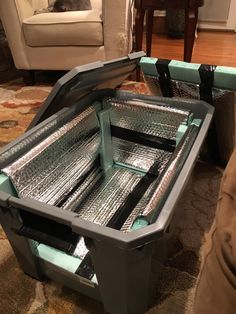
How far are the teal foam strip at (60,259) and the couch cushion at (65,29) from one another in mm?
1228

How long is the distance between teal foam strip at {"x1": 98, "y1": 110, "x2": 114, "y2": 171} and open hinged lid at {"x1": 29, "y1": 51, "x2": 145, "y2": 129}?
0.09 meters

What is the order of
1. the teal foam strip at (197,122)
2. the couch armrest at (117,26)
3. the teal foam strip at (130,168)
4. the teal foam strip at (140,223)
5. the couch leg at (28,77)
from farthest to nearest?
the couch leg at (28,77), the couch armrest at (117,26), the teal foam strip at (130,168), the teal foam strip at (197,122), the teal foam strip at (140,223)

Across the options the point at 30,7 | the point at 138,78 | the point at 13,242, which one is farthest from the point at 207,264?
the point at 30,7

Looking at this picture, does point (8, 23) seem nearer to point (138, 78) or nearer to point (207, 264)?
point (138, 78)

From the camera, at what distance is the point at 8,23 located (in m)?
1.58

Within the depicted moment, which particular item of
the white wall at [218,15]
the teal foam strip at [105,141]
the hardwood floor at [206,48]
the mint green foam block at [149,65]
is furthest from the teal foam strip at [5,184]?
the white wall at [218,15]

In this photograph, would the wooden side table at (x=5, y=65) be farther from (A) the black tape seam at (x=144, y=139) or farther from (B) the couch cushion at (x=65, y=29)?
(A) the black tape seam at (x=144, y=139)

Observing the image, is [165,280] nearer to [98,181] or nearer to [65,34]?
[98,181]

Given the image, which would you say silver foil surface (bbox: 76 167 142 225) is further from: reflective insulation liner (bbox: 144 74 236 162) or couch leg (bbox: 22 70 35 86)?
couch leg (bbox: 22 70 35 86)

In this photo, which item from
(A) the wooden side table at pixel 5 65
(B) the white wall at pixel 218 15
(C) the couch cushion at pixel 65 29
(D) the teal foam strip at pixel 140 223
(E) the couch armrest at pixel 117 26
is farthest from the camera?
(B) the white wall at pixel 218 15

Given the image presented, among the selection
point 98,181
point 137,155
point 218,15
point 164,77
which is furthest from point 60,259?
point 218,15

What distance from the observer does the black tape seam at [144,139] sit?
2.92 feet

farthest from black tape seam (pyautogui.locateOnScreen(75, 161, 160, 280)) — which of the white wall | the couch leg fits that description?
the white wall

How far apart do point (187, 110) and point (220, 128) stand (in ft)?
0.58
